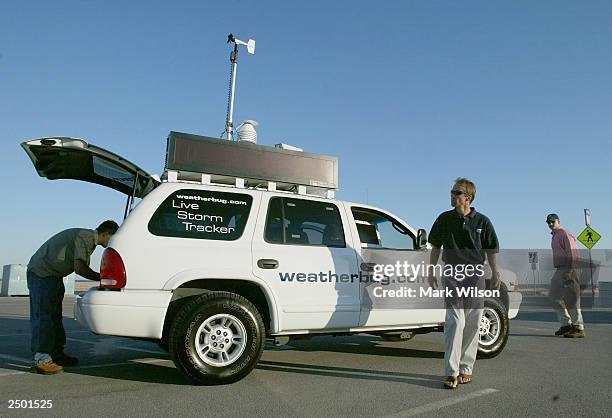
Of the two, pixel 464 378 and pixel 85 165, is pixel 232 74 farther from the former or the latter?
pixel 464 378

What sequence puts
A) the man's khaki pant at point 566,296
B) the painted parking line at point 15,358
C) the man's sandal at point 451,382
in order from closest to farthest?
1. the man's sandal at point 451,382
2. the painted parking line at point 15,358
3. the man's khaki pant at point 566,296

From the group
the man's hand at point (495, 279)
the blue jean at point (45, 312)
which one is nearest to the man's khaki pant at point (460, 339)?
the man's hand at point (495, 279)

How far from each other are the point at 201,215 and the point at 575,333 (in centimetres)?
646

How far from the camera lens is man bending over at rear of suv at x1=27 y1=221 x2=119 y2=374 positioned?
15.9ft

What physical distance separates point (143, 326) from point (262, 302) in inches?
45.4

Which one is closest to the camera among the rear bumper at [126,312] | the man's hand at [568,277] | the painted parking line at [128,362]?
the rear bumper at [126,312]

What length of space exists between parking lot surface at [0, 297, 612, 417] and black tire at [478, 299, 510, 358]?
0.42 feet

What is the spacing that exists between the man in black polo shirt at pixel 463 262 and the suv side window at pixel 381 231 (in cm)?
86

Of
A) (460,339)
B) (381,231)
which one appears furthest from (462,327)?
(381,231)

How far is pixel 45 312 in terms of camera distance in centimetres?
491

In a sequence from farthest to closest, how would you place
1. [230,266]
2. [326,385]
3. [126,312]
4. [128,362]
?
[128,362] → [230,266] → [326,385] → [126,312]

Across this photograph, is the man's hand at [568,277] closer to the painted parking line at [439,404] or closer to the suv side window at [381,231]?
the suv side window at [381,231]

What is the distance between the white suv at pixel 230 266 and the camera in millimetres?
4223

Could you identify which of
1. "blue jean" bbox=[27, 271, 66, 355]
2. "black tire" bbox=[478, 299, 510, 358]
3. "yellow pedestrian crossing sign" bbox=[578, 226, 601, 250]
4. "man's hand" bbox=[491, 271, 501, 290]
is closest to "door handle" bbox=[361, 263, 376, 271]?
"man's hand" bbox=[491, 271, 501, 290]
